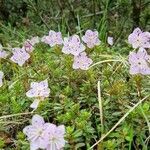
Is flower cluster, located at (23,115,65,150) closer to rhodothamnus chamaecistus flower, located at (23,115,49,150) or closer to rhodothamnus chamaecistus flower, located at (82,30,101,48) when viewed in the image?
rhodothamnus chamaecistus flower, located at (23,115,49,150)

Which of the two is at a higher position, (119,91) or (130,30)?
(130,30)

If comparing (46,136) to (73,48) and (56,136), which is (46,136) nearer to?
(56,136)

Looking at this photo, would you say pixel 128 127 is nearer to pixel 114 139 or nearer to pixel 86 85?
pixel 114 139

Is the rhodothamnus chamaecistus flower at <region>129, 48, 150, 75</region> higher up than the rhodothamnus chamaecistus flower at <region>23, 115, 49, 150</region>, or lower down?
higher up

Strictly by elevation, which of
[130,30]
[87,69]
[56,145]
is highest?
[130,30]

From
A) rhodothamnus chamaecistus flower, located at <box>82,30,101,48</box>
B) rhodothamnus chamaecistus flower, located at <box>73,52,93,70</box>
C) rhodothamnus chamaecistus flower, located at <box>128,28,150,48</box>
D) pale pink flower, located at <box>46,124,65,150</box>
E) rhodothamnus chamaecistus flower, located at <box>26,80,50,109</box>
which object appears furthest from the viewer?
rhodothamnus chamaecistus flower, located at <box>82,30,101,48</box>

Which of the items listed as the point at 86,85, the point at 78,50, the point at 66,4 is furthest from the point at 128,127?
the point at 66,4

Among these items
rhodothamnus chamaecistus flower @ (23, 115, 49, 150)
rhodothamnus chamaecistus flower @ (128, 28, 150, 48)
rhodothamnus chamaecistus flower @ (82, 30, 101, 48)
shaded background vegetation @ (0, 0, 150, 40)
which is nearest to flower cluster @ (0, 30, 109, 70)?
rhodothamnus chamaecistus flower @ (82, 30, 101, 48)

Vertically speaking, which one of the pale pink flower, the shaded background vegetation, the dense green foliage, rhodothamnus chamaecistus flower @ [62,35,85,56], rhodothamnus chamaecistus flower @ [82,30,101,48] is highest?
the shaded background vegetation

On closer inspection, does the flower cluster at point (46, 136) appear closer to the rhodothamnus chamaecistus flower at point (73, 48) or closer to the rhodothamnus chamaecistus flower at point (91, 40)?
the rhodothamnus chamaecistus flower at point (73, 48)
